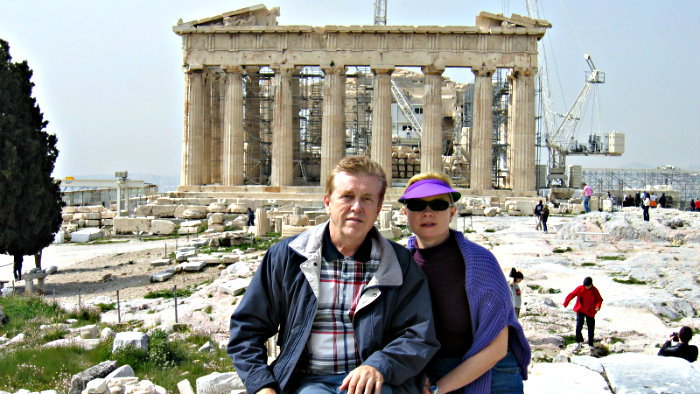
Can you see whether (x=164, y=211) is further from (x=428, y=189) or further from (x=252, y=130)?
(x=428, y=189)

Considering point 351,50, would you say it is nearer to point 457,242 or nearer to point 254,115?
point 254,115

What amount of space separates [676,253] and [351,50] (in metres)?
19.1

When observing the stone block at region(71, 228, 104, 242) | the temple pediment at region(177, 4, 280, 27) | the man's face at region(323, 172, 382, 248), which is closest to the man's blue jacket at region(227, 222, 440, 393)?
the man's face at region(323, 172, 382, 248)

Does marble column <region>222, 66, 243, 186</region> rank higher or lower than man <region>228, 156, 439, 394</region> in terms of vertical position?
higher

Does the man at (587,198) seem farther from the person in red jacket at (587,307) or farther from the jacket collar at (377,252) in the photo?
the jacket collar at (377,252)

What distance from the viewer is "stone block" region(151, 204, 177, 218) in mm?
28766

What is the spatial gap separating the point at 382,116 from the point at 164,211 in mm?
11354

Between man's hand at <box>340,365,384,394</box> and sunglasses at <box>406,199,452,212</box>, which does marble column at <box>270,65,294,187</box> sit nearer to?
sunglasses at <box>406,199,452,212</box>

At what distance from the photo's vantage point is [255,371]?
3.60 m

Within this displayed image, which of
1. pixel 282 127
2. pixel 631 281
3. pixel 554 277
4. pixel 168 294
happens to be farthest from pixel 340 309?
pixel 282 127

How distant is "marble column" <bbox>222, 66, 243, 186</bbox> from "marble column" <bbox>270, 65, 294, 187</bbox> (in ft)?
5.79

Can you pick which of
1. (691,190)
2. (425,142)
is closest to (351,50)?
(425,142)

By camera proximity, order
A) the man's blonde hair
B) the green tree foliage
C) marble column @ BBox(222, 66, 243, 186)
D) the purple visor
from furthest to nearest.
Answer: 1. marble column @ BBox(222, 66, 243, 186)
2. the green tree foliage
3. the purple visor
4. the man's blonde hair

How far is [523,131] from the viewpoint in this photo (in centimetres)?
3139
